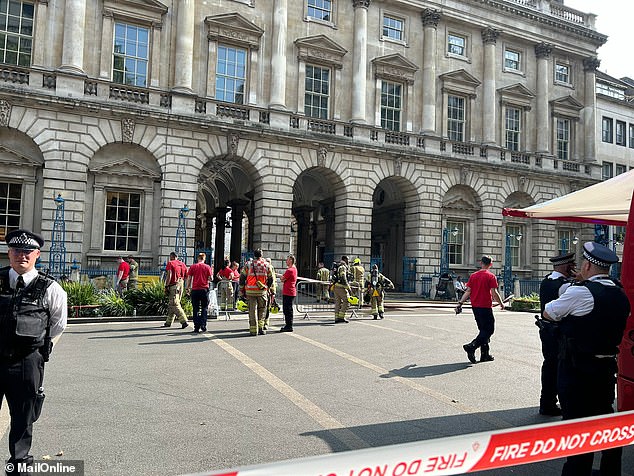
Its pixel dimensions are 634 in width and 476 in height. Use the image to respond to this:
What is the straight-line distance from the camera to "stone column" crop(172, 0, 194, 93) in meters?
22.0

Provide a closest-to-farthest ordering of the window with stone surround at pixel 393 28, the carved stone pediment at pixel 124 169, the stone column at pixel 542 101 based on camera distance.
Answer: the carved stone pediment at pixel 124 169, the window with stone surround at pixel 393 28, the stone column at pixel 542 101

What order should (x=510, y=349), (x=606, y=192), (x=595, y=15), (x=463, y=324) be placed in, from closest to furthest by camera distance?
1. (x=606, y=192)
2. (x=510, y=349)
3. (x=463, y=324)
4. (x=595, y=15)

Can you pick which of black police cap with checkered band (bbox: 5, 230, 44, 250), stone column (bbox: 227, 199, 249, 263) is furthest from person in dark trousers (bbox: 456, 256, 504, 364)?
stone column (bbox: 227, 199, 249, 263)

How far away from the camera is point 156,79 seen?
22.0 meters

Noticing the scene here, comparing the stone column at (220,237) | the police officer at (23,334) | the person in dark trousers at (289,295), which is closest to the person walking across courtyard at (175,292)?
the person in dark trousers at (289,295)

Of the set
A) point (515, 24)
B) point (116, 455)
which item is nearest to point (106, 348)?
point (116, 455)

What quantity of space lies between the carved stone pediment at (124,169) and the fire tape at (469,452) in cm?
2079

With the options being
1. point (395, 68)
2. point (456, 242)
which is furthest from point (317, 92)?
point (456, 242)

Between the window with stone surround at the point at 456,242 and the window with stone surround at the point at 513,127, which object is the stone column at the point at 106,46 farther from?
the window with stone surround at the point at 513,127

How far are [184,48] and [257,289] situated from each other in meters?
15.3

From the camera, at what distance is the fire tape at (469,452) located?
2244 millimetres

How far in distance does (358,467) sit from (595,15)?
40045 mm

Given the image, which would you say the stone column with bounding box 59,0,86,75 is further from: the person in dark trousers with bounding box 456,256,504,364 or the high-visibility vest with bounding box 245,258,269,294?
the person in dark trousers with bounding box 456,256,504,364

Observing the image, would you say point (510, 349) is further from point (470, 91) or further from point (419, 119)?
point (470, 91)
